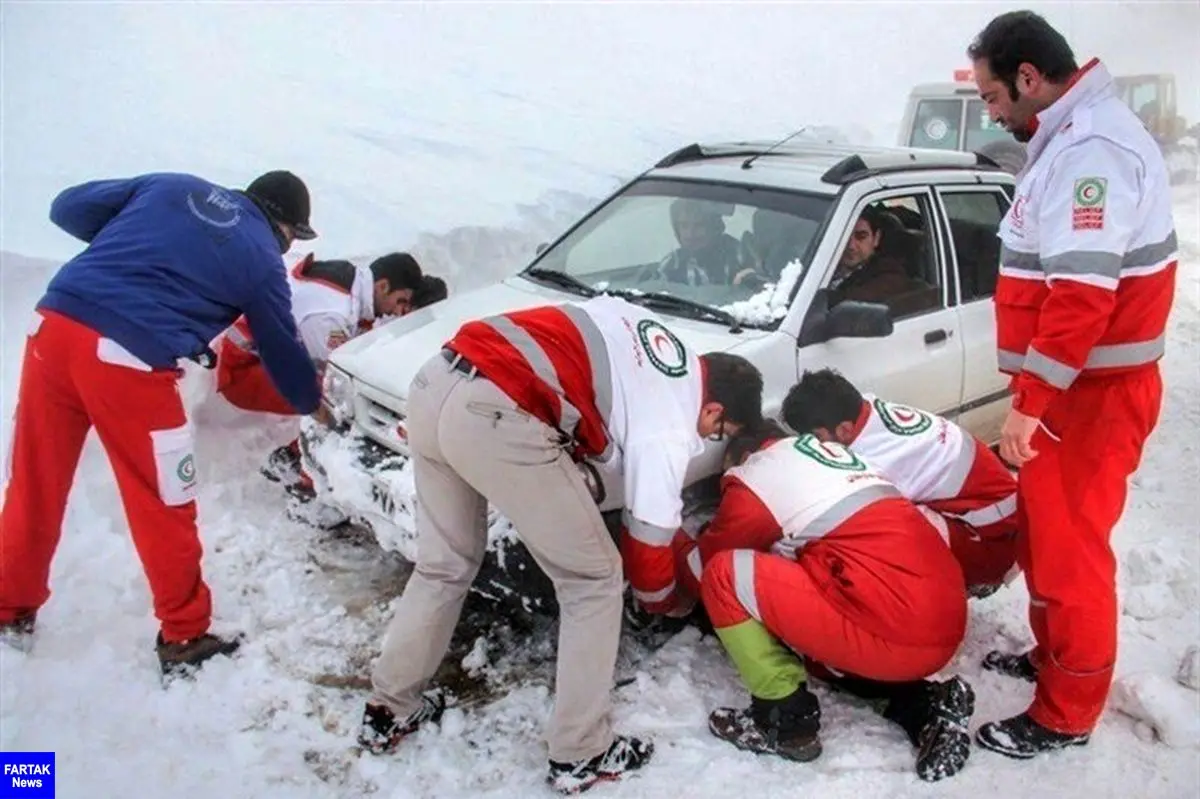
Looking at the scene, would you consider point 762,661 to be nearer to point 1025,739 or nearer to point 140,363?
point 1025,739

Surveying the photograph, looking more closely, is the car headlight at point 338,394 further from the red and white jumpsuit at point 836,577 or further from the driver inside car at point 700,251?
the red and white jumpsuit at point 836,577

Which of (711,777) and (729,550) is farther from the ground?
(729,550)

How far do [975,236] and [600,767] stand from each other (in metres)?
2.81

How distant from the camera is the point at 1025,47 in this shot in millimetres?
2512

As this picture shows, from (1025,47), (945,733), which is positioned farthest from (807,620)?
(1025,47)

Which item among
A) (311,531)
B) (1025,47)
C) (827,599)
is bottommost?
(311,531)

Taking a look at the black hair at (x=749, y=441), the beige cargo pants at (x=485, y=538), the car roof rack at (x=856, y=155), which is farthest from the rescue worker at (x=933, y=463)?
the car roof rack at (x=856, y=155)

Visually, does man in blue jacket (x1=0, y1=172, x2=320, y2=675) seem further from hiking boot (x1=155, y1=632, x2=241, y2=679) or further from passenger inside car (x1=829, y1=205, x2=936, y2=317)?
passenger inside car (x1=829, y1=205, x2=936, y2=317)

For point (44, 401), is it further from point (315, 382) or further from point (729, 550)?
point (729, 550)

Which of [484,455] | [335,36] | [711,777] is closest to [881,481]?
[711,777]

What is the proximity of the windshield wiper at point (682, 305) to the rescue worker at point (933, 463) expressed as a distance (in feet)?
1.11

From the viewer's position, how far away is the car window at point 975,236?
4027 mm

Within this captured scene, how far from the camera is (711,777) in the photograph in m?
2.64

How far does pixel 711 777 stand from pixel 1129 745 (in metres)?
1.27
